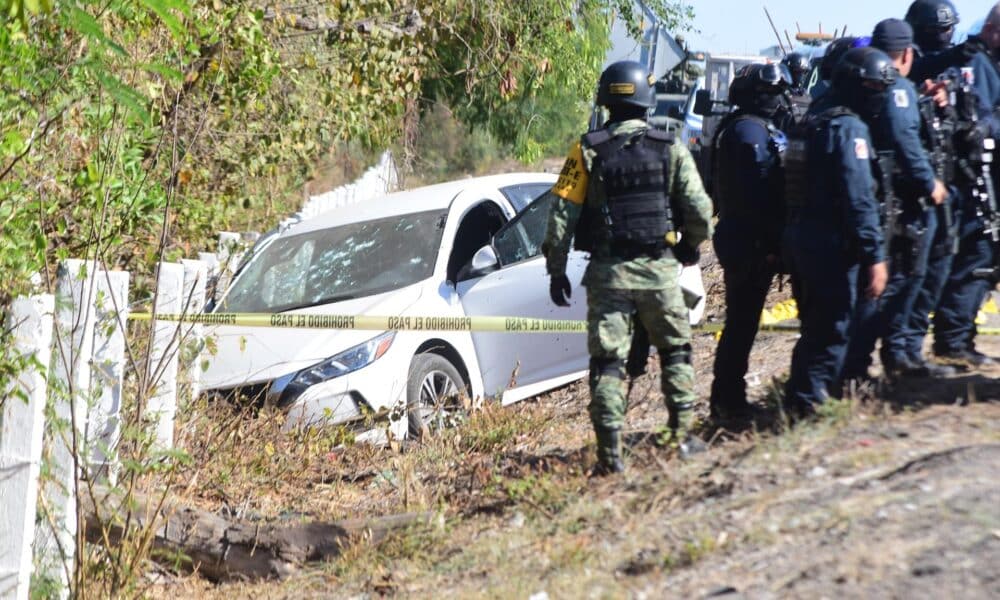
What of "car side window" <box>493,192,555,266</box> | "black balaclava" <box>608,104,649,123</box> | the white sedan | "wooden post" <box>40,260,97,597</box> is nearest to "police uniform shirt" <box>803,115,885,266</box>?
"black balaclava" <box>608,104,649,123</box>

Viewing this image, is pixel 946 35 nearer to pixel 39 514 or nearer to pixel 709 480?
pixel 709 480

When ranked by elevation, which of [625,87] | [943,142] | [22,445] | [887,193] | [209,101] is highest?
[209,101]

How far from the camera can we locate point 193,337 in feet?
23.1

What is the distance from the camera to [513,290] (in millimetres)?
7934

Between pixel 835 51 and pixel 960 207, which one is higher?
pixel 835 51

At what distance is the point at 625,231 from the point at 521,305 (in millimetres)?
2541

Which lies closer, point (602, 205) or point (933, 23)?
point (602, 205)

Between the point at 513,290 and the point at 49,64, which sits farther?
the point at 513,290

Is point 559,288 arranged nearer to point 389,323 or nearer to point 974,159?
point 389,323

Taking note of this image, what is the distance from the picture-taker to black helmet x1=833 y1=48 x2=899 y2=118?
5.61 metres

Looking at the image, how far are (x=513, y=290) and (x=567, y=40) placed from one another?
26.6ft

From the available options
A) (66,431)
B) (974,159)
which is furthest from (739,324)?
→ (66,431)

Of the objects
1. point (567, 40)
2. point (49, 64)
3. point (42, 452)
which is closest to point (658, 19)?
point (567, 40)

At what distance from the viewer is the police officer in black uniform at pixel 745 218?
6.06 meters
